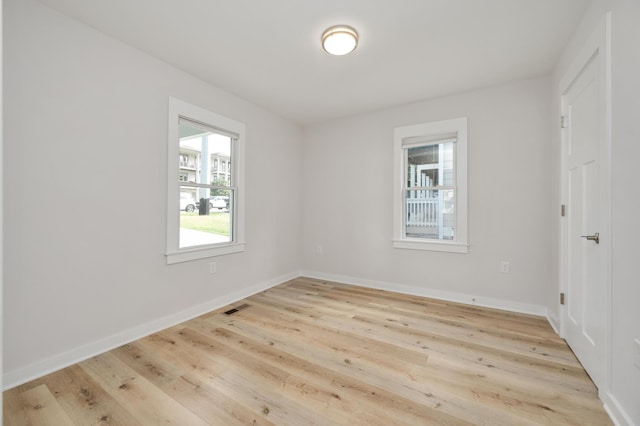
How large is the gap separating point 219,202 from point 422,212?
8.75 feet

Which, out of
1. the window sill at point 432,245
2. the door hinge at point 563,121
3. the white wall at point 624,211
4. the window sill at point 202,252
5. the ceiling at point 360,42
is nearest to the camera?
the white wall at point 624,211

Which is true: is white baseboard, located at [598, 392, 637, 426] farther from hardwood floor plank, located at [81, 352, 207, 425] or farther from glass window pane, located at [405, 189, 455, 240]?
hardwood floor plank, located at [81, 352, 207, 425]

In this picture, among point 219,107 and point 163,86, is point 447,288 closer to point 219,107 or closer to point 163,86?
point 219,107

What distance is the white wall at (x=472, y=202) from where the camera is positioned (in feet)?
→ 9.95

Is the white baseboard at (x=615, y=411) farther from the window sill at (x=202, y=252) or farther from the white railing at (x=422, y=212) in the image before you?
the window sill at (x=202, y=252)

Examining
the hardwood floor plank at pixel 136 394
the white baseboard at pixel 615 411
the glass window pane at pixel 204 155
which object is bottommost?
the hardwood floor plank at pixel 136 394

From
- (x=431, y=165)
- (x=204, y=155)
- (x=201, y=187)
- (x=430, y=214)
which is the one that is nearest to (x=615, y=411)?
(x=430, y=214)

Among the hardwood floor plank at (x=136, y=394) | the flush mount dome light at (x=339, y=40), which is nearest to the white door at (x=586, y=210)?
the flush mount dome light at (x=339, y=40)

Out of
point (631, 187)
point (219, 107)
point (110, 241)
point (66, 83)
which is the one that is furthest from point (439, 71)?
point (110, 241)

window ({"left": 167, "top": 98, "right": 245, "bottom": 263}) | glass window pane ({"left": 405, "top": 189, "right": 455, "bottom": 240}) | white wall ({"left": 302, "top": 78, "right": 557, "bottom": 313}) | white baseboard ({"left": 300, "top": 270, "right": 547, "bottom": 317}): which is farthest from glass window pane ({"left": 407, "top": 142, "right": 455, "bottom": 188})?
window ({"left": 167, "top": 98, "right": 245, "bottom": 263})

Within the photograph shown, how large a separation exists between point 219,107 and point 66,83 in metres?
1.42

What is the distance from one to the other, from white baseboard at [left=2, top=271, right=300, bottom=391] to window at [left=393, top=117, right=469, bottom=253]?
2496 millimetres

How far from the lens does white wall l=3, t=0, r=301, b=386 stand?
1.87 m

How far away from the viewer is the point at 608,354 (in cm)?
161
